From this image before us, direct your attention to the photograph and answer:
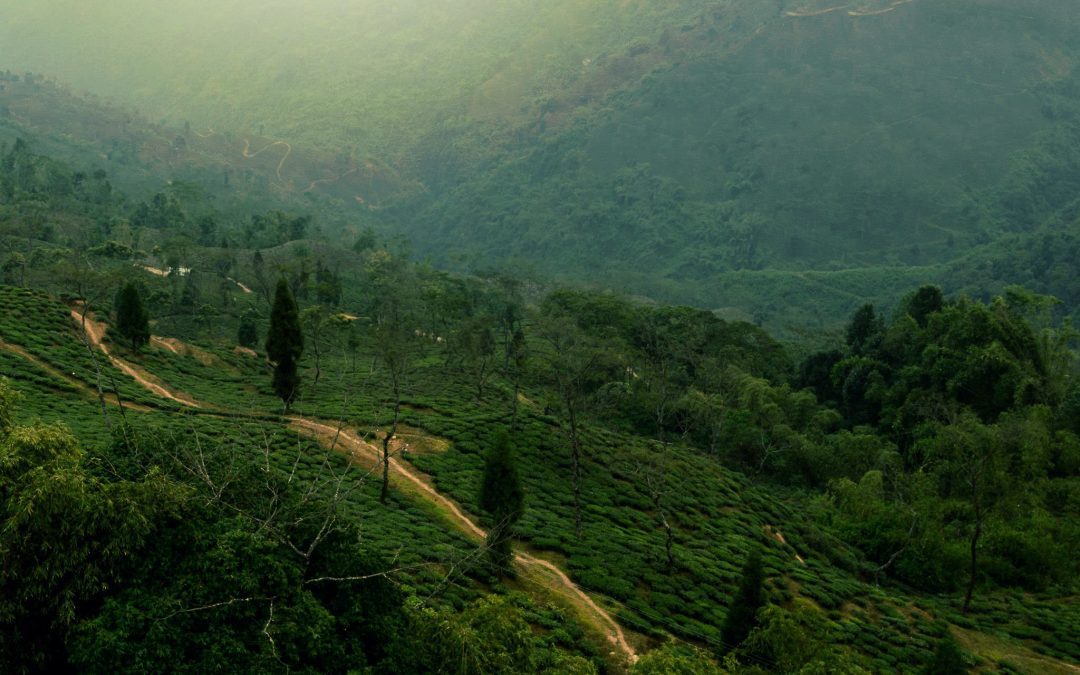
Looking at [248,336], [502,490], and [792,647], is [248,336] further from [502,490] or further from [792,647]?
[792,647]

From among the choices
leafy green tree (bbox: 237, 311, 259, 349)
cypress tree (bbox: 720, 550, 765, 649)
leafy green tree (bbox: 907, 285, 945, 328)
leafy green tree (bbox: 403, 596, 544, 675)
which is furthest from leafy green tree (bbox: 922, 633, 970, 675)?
leafy green tree (bbox: 907, 285, 945, 328)

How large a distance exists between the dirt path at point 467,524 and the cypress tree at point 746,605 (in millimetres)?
3442

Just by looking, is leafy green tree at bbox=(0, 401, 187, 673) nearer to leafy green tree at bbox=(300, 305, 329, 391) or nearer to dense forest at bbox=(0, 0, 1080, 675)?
dense forest at bbox=(0, 0, 1080, 675)

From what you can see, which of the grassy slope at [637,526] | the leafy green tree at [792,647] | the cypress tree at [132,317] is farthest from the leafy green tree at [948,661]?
the cypress tree at [132,317]

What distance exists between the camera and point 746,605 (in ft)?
87.5

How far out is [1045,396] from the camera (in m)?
66.7

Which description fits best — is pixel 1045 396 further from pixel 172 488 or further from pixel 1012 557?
pixel 172 488

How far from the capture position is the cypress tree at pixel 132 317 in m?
52.0

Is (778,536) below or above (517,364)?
below

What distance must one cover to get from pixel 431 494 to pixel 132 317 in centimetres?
2913

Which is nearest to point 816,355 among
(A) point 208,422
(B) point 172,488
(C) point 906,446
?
(C) point 906,446

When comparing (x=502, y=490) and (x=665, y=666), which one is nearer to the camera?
(x=665, y=666)

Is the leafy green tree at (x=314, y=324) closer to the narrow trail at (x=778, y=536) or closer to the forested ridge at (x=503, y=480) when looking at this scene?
the forested ridge at (x=503, y=480)

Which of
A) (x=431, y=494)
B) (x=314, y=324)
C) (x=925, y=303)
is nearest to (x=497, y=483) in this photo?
(x=431, y=494)
